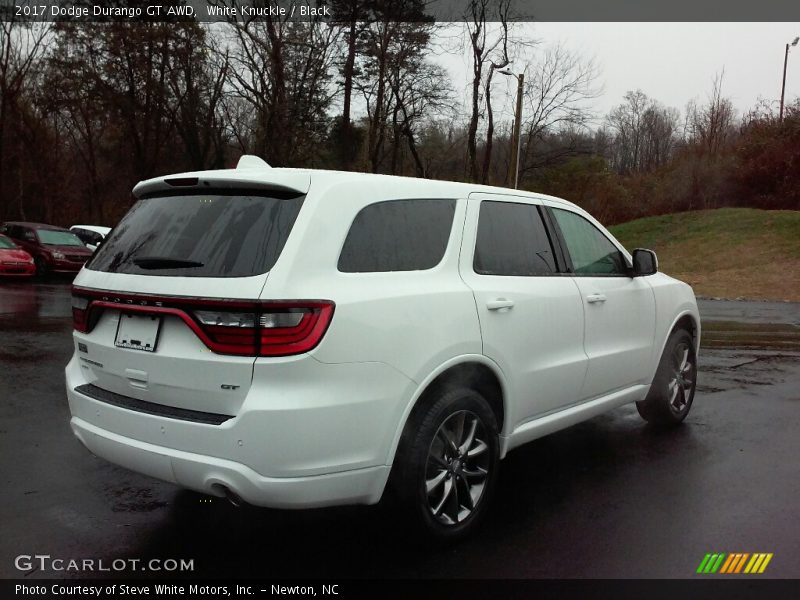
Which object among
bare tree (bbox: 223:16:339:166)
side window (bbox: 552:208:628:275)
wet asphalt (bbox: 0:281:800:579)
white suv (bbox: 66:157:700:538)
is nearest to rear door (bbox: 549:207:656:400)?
side window (bbox: 552:208:628:275)

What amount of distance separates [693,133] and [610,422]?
55.4 metres

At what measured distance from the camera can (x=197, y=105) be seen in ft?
112

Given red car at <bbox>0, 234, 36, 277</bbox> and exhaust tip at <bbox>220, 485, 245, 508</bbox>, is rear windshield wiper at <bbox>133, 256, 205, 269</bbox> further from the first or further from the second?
red car at <bbox>0, 234, 36, 277</bbox>

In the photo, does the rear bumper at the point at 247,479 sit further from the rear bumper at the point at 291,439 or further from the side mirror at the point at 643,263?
the side mirror at the point at 643,263

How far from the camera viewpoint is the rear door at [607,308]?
14.5 ft

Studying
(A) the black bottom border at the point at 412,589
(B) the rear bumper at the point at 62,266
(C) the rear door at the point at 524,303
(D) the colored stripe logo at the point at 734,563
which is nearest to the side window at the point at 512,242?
(C) the rear door at the point at 524,303

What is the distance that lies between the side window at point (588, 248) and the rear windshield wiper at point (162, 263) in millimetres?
2431

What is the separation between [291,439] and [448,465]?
94cm

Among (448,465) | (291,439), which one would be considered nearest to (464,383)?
(448,465)

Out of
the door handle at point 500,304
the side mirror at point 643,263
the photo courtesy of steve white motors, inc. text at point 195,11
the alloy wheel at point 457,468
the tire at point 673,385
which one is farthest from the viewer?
the photo courtesy of steve white motors, inc. text at point 195,11

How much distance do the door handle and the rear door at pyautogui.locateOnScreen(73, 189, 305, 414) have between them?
1.13 m

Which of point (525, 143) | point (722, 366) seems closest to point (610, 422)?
point (722, 366)

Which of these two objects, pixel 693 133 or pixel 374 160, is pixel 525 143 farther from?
pixel 693 133

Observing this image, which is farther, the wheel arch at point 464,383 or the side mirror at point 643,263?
the side mirror at point 643,263
